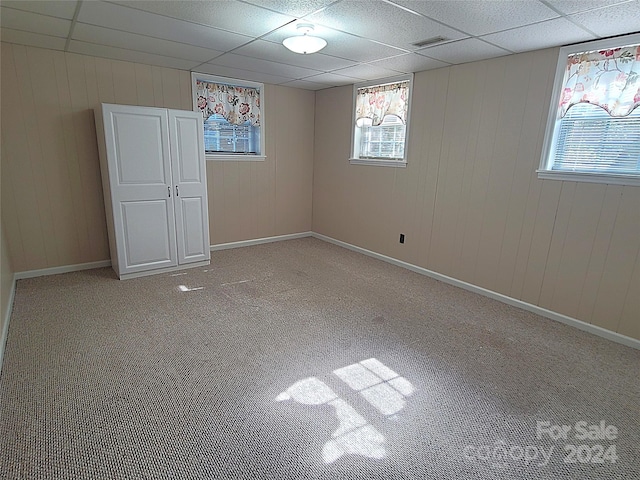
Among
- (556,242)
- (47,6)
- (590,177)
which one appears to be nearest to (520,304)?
(556,242)

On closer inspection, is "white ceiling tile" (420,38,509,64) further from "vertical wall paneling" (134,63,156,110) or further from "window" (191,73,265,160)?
"vertical wall paneling" (134,63,156,110)

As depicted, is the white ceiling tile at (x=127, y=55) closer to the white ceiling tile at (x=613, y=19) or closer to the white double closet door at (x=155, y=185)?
the white double closet door at (x=155, y=185)

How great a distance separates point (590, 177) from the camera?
2.83 meters

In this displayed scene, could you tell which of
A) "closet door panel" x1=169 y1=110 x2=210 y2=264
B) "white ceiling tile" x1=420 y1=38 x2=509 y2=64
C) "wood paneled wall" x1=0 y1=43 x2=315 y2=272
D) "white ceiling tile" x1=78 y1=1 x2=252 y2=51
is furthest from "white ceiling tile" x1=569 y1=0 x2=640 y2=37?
"wood paneled wall" x1=0 y1=43 x2=315 y2=272

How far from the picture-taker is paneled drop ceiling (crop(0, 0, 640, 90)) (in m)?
2.25

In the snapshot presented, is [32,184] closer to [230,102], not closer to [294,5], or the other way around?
[230,102]

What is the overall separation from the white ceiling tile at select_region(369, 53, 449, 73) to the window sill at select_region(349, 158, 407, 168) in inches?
40.0

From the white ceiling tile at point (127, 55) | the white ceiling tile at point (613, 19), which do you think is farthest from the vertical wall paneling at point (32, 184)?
the white ceiling tile at point (613, 19)

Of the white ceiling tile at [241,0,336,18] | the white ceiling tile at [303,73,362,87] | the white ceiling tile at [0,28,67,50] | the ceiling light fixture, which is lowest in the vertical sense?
the ceiling light fixture

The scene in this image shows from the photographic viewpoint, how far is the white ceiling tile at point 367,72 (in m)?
3.82

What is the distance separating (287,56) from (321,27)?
0.94 metres

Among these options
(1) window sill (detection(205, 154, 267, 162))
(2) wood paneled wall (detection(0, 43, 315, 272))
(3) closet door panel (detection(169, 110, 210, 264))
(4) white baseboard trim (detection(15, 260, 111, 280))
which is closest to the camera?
(2) wood paneled wall (detection(0, 43, 315, 272))

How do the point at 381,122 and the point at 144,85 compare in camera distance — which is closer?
the point at 144,85

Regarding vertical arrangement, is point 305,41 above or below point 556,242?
above
